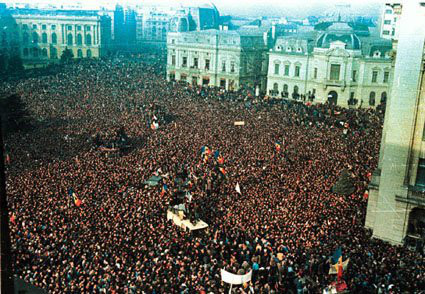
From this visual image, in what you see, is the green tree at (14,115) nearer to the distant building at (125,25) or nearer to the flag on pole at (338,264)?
the flag on pole at (338,264)

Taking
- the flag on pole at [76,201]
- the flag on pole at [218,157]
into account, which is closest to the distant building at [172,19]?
the flag on pole at [218,157]

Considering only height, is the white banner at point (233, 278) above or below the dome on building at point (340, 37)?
below

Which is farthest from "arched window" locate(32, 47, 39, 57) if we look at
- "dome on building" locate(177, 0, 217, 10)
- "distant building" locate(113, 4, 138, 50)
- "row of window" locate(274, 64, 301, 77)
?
"distant building" locate(113, 4, 138, 50)

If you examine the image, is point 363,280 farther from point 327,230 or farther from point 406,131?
point 406,131

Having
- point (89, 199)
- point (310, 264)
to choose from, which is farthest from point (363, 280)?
point (89, 199)

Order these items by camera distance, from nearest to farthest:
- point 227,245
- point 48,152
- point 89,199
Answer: point 227,245, point 89,199, point 48,152
